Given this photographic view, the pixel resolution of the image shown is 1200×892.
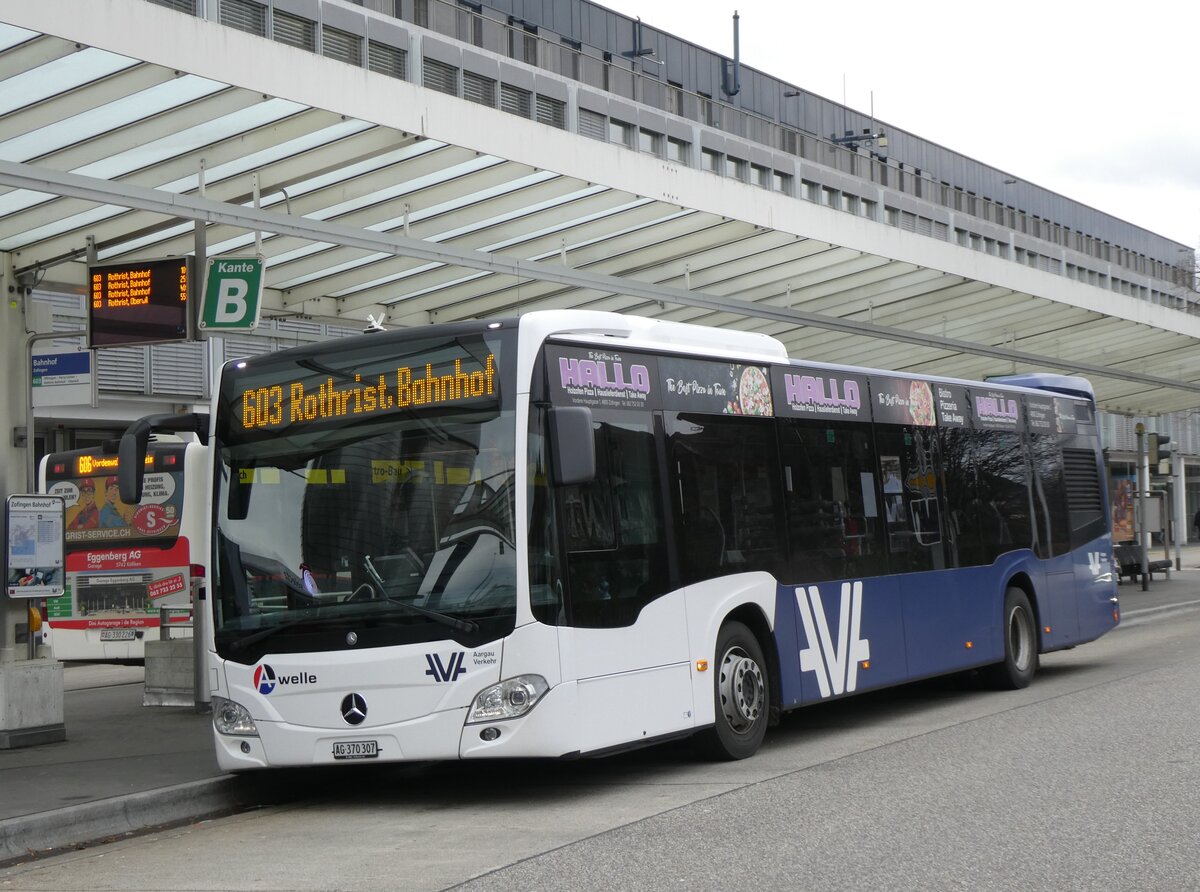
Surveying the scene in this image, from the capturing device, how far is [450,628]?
28.1ft

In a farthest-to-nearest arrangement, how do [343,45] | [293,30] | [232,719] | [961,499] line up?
[343,45], [293,30], [961,499], [232,719]

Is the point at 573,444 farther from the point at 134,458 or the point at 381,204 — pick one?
the point at 381,204

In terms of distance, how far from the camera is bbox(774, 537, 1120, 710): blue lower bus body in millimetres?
10914

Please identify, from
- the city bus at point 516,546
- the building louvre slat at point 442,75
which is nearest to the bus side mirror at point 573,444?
the city bus at point 516,546

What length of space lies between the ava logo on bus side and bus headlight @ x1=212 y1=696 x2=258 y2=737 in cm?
22

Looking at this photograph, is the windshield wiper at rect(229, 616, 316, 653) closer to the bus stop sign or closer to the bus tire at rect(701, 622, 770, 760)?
the bus tire at rect(701, 622, 770, 760)

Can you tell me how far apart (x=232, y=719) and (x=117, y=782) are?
36.3 inches

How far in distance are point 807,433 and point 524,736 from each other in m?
3.95

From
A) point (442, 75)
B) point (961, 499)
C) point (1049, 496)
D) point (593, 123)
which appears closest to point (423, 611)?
point (961, 499)

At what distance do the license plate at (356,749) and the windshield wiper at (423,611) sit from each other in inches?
30.9

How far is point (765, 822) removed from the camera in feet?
25.2

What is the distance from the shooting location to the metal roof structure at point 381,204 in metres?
10.5

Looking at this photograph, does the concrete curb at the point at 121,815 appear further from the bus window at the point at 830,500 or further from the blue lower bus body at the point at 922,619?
the bus window at the point at 830,500

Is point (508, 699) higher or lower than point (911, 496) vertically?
lower
